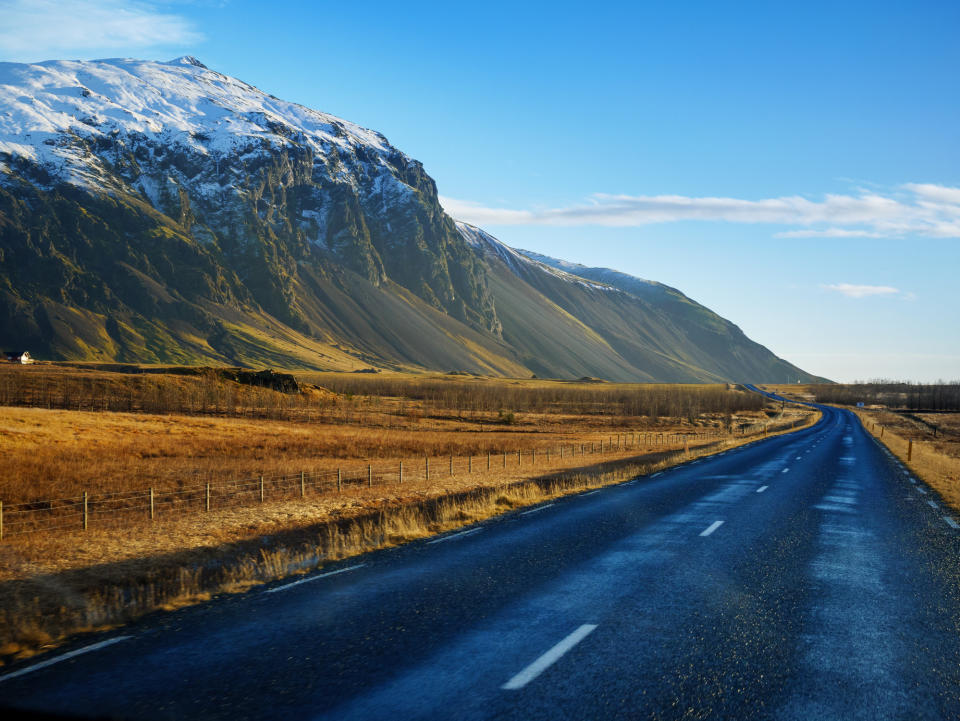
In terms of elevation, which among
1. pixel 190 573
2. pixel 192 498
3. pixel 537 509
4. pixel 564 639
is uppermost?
pixel 564 639

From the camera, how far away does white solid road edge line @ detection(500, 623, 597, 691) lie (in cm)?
639

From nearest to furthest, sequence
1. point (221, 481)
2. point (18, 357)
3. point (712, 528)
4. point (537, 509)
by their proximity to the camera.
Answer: point (712, 528) → point (537, 509) → point (221, 481) → point (18, 357)

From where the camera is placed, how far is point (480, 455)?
43812 millimetres

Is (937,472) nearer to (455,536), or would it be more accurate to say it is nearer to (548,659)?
(455,536)

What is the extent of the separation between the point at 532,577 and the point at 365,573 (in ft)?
8.31

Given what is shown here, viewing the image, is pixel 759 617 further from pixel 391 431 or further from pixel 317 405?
pixel 317 405

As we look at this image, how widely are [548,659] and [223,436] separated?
4483 centimetres

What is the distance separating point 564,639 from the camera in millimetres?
7652

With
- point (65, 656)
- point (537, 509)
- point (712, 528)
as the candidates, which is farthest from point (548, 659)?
point (537, 509)

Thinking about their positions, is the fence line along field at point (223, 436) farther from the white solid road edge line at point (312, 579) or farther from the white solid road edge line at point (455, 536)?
the white solid road edge line at point (312, 579)

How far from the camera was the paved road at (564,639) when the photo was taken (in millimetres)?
6066

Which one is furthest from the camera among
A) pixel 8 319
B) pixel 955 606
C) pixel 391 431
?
pixel 8 319

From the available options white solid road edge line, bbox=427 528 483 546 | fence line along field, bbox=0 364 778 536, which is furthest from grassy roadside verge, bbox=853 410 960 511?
fence line along field, bbox=0 364 778 536

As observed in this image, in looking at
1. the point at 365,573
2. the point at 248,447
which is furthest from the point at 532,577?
the point at 248,447
